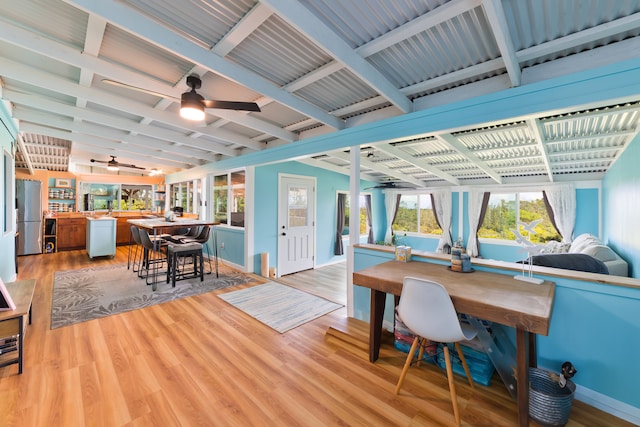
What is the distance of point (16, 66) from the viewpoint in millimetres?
2238

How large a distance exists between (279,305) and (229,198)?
10.1 feet

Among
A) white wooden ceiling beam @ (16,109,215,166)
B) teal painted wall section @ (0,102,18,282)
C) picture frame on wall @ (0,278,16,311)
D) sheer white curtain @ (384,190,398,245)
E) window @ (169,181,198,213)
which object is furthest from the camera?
sheer white curtain @ (384,190,398,245)

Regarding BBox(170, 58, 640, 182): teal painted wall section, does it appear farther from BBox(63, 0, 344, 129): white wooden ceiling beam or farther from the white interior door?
the white interior door

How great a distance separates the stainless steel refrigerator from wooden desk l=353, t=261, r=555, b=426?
799 cm

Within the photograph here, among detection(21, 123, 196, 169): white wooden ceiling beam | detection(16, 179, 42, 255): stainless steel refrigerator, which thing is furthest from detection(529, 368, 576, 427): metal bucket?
detection(16, 179, 42, 255): stainless steel refrigerator

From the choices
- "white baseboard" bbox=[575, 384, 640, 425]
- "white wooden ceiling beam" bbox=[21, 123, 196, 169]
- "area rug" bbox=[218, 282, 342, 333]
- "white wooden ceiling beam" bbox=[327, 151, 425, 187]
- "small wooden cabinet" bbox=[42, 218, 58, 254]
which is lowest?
"area rug" bbox=[218, 282, 342, 333]

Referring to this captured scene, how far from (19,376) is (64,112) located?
285cm

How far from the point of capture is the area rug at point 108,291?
124 inches

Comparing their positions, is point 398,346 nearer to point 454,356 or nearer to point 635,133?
point 454,356

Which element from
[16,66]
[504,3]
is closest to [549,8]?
[504,3]

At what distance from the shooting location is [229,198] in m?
5.64

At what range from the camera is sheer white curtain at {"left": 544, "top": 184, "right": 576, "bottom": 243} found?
5461 mm

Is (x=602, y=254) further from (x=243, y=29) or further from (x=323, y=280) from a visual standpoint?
(x=243, y=29)

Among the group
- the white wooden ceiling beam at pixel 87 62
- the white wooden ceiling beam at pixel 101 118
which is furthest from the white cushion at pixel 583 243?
the white wooden ceiling beam at pixel 101 118
